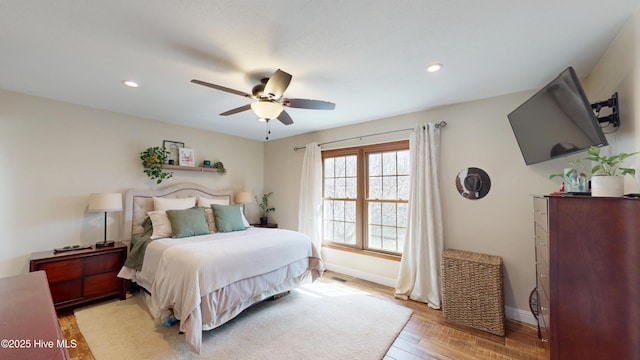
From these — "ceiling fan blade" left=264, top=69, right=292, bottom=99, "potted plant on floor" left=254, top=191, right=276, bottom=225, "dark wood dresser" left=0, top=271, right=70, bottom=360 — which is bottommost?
"dark wood dresser" left=0, top=271, right=70, bottom=360

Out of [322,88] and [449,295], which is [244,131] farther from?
[449,295]

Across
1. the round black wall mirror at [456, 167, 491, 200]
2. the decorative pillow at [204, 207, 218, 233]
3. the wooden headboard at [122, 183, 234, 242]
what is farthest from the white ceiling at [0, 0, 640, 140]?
the decorative pillow at [204, 207, 218, 233]

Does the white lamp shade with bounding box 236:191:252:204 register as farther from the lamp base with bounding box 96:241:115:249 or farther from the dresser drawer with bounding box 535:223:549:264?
the dresser drawer with bounding box 535:223:549:264

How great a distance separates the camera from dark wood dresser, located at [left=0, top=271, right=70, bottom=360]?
814 millimetres

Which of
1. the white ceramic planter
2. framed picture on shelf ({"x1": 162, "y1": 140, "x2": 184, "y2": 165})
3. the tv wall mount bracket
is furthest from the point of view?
framed picture on shelf ({"x1": 162, "y1": 140, "x2": 184, "y2": 165})

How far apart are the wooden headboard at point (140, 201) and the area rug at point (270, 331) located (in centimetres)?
92

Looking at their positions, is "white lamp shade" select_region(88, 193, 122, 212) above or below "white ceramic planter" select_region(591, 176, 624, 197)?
below

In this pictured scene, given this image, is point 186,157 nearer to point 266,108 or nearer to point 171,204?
point 171,204

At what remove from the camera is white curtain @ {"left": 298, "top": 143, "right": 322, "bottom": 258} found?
170 inches

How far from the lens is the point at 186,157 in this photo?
13.4 feet

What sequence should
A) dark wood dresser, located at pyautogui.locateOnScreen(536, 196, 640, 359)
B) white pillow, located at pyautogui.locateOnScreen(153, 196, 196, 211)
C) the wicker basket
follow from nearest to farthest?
dark wood dresser, located at pyautogui.locateOnScreen(536, 196, 640, 359), the wicker basket, white pillow, located at pyautogui.locateOnScreen(153, 196, 196, 211)

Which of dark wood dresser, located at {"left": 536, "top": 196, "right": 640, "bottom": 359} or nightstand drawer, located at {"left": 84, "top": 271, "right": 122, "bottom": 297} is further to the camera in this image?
nightstand drawer, located at {"left": 84, "top": 271, "right": 122, "bottom": 297}

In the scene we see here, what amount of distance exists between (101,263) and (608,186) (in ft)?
15.2

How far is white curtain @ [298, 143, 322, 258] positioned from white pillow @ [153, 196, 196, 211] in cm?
182
